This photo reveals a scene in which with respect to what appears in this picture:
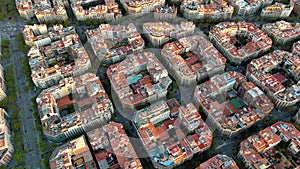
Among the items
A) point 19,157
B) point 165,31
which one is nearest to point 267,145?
point 165,31

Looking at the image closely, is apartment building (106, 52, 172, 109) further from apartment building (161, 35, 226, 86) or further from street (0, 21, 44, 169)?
street (0, 21, 44, 169)

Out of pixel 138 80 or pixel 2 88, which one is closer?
pixel 2 88

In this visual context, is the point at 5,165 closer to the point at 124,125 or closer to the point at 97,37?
the point at 124,125

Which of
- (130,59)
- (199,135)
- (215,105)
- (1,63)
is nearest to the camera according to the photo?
(199,135)

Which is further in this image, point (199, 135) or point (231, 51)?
point (231, 51)

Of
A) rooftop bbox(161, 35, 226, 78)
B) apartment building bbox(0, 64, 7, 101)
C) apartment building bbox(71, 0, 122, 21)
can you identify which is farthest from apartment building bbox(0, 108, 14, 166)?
rooftop bbox(161, 35, 226, 78)

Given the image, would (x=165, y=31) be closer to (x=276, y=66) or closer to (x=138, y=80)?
(x=138, y=80)

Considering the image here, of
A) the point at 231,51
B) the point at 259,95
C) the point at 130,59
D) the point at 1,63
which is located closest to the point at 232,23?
the point at 231,51

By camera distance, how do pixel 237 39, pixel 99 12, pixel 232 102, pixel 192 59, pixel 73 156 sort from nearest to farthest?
pixel 73 156 < pixel 232 102 < pixel 192 59 < pixel 237 39 < pixel 99 12

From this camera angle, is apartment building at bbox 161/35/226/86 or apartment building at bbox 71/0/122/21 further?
apartment building at bbox 71/0/122/21

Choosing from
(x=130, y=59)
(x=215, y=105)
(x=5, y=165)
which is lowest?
(x=5, y=165)

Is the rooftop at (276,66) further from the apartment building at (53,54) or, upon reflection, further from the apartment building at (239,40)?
the apartment building at (53,54)
